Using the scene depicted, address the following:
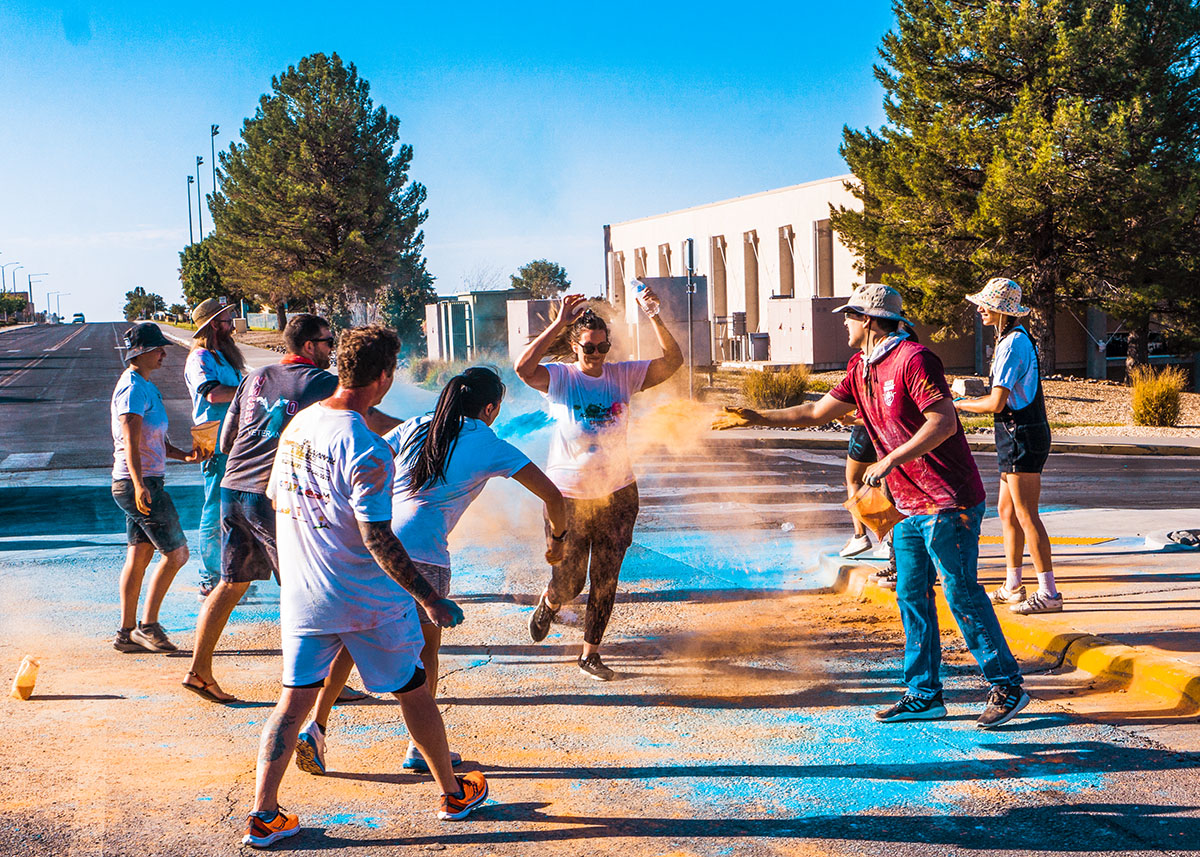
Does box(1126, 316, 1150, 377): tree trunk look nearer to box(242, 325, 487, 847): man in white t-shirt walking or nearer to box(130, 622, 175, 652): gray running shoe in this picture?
box(130, 622, 175, 652): gray running shoe

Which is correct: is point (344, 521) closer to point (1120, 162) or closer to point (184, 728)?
point (184, 728)

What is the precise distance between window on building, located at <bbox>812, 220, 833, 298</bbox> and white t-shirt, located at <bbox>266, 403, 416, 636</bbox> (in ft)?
117

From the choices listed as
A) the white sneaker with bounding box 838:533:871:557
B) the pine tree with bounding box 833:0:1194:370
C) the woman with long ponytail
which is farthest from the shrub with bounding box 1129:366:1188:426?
the woman with long ponytail

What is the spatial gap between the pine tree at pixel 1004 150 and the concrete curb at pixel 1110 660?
19.9 m

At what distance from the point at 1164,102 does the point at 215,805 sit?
2589 cm

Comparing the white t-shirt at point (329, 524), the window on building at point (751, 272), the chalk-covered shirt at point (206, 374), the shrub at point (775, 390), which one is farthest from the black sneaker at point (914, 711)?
the window on building at point (751, 272)

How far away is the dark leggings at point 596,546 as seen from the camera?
5502 millimetres

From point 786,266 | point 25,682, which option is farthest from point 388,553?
point 786,266

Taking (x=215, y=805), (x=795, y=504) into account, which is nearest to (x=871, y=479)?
(x=215, y=805)

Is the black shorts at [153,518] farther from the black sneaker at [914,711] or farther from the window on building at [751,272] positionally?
the window on building at [751,272]

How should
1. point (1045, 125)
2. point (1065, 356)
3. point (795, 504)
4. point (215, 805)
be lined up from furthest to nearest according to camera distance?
point (1065, 356) → point (1045, 125) → point (795, 504) → point (215, 805)

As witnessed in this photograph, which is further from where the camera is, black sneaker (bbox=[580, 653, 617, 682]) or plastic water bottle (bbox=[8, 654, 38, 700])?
black sneaker (bbox=[580, 653, 617, 682])

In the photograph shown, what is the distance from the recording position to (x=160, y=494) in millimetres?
6086

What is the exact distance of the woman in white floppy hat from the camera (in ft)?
Result: 20.0
